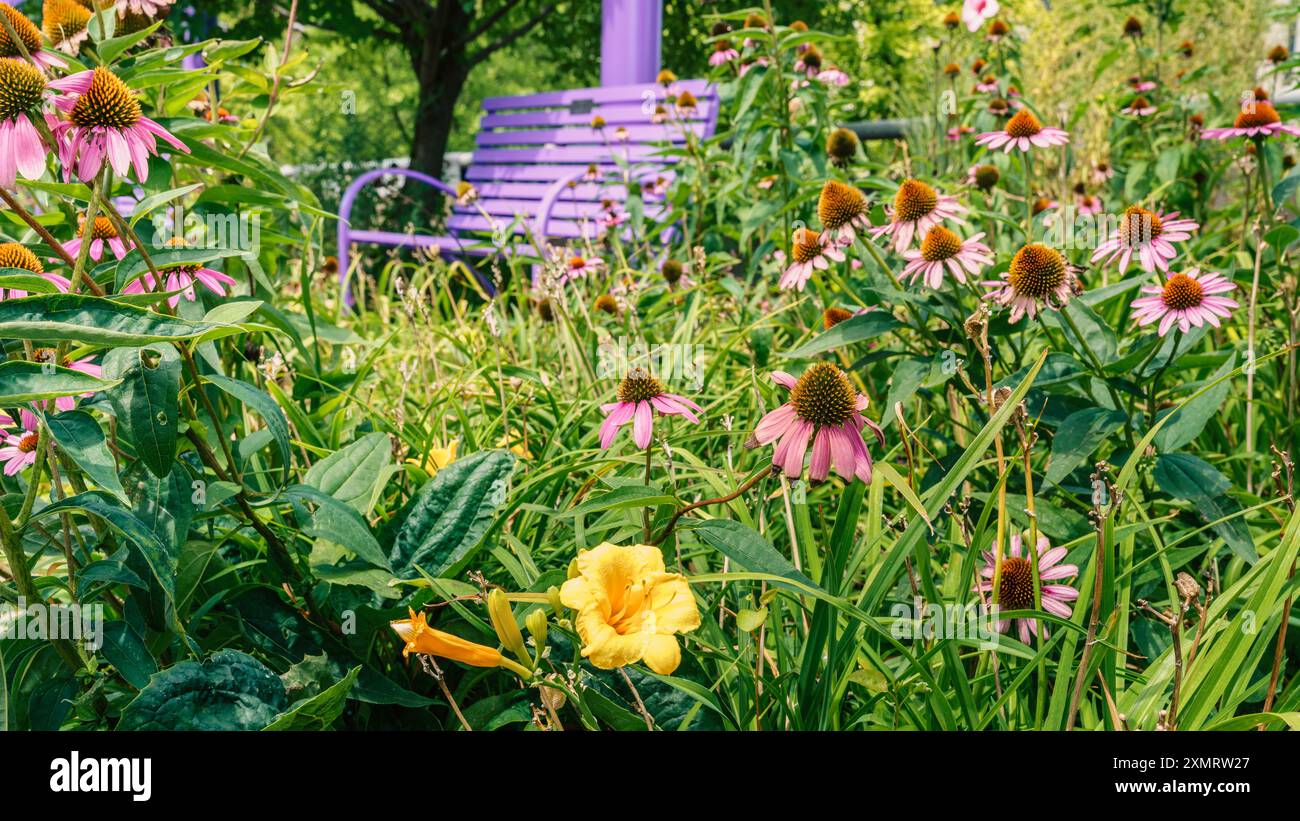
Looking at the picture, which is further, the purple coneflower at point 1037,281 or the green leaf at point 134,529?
the purple coneflower at point 1037,281

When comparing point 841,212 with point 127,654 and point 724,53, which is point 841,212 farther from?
point 724,53

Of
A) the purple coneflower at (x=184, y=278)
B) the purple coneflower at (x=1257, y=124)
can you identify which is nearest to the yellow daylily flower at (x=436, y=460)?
the purple coneflower at (x=184, y=278)

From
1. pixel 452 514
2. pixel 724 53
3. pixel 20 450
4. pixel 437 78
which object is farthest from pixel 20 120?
pixel 437 78

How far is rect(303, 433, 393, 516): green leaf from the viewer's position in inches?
52.7

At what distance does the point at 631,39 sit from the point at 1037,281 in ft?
14.0

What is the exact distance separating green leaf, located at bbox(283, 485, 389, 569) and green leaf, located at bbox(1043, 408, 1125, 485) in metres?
0.90

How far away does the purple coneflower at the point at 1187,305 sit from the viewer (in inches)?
57.9

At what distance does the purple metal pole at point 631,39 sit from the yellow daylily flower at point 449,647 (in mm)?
4682

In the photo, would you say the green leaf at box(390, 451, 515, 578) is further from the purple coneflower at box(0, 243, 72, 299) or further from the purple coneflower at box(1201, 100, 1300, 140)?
the purple coneflower at box(1201, 100, 1300, 140)

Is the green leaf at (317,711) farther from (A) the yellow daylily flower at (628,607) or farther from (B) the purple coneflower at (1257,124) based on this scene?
(B) the purple coneflower at (1257,124)

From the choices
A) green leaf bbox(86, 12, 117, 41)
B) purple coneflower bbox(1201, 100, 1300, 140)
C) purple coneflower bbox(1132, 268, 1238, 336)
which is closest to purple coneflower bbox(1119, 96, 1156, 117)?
purple coneflower bbox(1201, 100, 1300, 140)

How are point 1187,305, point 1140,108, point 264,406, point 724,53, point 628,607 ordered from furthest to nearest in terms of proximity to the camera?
1. point 724,53
2. point 1140,108
3. point 1187,305
4. point 264,406
5. point 628,607

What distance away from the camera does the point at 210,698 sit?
1034 mm

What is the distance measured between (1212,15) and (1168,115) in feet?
8.15
